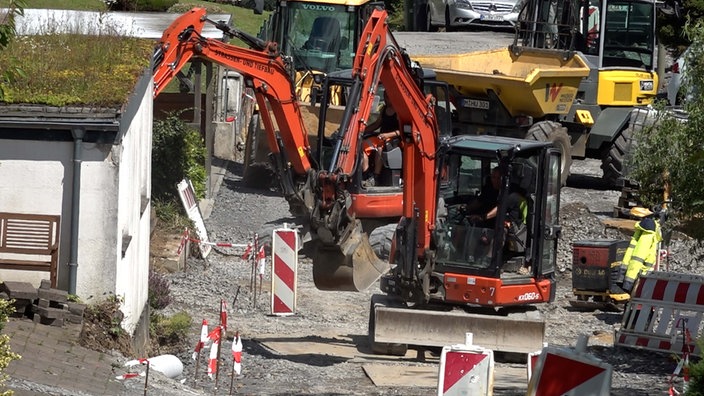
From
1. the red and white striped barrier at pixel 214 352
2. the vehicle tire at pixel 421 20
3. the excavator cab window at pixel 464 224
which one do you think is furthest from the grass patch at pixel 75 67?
the vehicle tire at pixel 421 20

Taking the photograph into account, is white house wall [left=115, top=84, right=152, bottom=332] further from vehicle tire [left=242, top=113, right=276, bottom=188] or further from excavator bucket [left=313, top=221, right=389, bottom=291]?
vehicle tire [left=242, top=113, right=276, bottom=188]

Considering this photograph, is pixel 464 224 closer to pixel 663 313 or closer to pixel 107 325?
pixel 663 313

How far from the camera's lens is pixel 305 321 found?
17.6 m

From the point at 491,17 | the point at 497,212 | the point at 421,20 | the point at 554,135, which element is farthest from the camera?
the point at 421,20

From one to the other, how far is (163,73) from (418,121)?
4.12m

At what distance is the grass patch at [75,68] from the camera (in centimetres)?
1279

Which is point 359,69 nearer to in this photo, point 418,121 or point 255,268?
point 418,121

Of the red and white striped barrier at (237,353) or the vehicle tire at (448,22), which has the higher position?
the vehicle tire at (448,22)

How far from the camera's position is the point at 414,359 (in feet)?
52.5

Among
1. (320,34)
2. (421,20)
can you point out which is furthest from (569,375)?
(421,20)

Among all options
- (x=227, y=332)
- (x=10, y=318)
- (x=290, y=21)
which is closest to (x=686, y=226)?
(x=227, y=332)

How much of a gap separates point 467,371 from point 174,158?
45.2ft

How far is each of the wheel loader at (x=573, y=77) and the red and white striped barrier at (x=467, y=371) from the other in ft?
50.0

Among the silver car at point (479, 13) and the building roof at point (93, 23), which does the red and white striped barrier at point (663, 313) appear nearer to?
the building roof at point (93, 23)
